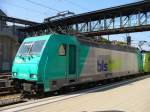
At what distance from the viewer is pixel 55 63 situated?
13328 mm

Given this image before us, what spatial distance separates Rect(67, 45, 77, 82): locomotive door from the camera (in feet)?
47.7

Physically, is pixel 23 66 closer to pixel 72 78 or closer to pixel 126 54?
pixel 72 78

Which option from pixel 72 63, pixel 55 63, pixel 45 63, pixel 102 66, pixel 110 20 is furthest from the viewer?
pixel 110 20

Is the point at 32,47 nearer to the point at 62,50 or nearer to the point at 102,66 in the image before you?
the point at 62,50

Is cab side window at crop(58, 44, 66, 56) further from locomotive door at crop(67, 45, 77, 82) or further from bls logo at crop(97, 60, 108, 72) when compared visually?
bls logo at crop(97, 60, 108, 72)

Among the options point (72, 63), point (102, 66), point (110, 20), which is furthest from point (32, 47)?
Result: point (110, 20)

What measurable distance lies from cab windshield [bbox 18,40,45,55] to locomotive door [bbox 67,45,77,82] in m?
1.71

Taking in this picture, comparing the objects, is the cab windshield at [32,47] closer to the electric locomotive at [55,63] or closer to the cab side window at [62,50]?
the electric locomotive at [55,63]

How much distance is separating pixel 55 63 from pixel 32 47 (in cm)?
154

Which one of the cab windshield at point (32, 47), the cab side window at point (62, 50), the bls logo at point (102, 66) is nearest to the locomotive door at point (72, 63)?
the cab side window at point (62, 50)

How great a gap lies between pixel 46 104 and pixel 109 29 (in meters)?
29.3

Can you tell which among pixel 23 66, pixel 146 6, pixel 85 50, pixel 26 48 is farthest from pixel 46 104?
pixel 146 6

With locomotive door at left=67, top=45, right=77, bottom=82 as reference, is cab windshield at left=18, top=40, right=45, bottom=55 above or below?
above

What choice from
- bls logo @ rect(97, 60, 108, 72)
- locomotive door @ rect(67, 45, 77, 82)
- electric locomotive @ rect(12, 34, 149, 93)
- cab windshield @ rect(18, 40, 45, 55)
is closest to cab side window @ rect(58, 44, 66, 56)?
electric locomotive @ rect(12, 34, 149, 93)
